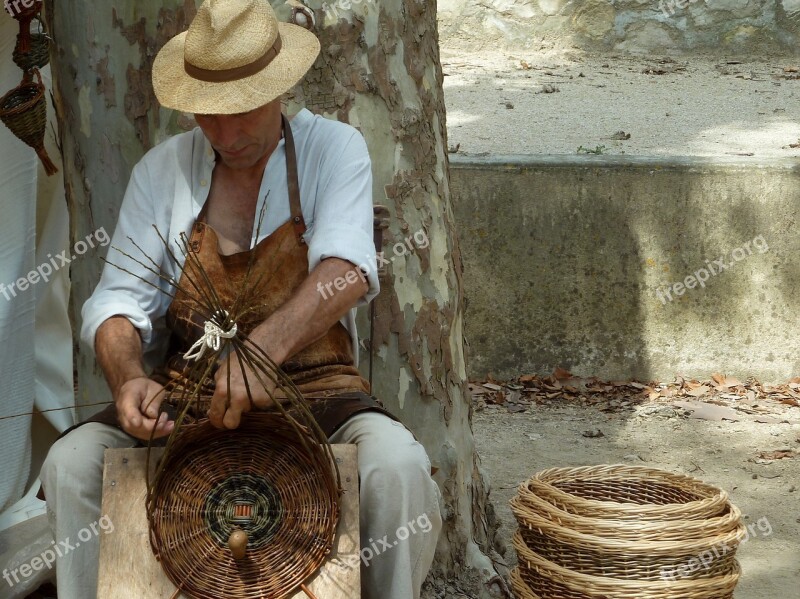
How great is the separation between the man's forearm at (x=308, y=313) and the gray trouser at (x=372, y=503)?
0.24m

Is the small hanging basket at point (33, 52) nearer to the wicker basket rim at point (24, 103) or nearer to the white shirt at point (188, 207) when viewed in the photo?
the wicker basket rim at point (24, 103)

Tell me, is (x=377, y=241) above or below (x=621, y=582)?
above

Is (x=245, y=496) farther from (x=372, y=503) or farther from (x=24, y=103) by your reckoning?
(x=24, y=103)

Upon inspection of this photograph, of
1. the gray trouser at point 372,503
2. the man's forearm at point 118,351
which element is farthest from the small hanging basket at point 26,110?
the gray trouser at point 372,503

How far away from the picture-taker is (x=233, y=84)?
2.88m

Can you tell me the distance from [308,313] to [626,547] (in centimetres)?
96

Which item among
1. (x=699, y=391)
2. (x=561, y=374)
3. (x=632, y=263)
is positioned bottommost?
(x=699, y=391)

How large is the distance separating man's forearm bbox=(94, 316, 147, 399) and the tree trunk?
0.73m

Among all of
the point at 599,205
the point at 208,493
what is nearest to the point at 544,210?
the point at 599,205

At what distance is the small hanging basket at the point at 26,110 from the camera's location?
12.1 ft

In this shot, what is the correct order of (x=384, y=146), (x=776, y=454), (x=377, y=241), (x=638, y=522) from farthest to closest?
(x=776, y=454) < (x=384, y=146) < (x=377, y=241) < (x=638, y=522)

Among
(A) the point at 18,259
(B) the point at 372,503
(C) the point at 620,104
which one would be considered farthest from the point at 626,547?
(C) the point at 620,104

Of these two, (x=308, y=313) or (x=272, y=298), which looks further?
(x=272, y=298)

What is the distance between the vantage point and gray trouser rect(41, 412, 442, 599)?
2.65 meters
